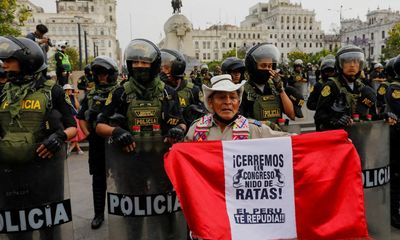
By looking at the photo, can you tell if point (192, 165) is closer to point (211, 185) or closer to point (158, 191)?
point (211, 185)

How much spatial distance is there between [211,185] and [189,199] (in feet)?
0.67

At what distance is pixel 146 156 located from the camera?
3.46 m

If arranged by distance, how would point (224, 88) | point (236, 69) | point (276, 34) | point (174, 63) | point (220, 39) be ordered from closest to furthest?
1. point (224, 88)
2. point (174, 63)
3. point (236, 69)
4. point (220, 39)
5. point (276, 34)

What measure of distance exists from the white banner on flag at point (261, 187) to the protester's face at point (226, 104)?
0.87 ft

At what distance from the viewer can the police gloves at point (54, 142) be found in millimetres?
3383

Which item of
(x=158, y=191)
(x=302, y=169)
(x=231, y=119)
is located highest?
(x=231, y=119)

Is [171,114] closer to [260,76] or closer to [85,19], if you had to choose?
[260,76]

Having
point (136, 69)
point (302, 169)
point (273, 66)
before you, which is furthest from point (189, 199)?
point (273, 66)

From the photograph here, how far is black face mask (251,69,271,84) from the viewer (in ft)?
15.4

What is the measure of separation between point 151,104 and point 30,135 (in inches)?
45.7

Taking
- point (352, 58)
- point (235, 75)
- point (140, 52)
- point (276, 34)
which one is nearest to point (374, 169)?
point (352, 58)

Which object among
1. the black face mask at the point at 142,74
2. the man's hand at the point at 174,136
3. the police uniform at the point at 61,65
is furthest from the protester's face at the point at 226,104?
the police uniform at the point at 61,65

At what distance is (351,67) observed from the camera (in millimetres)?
4547

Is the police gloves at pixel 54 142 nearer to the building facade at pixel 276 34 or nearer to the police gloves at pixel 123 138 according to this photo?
the police gloves at pixel 123 138
